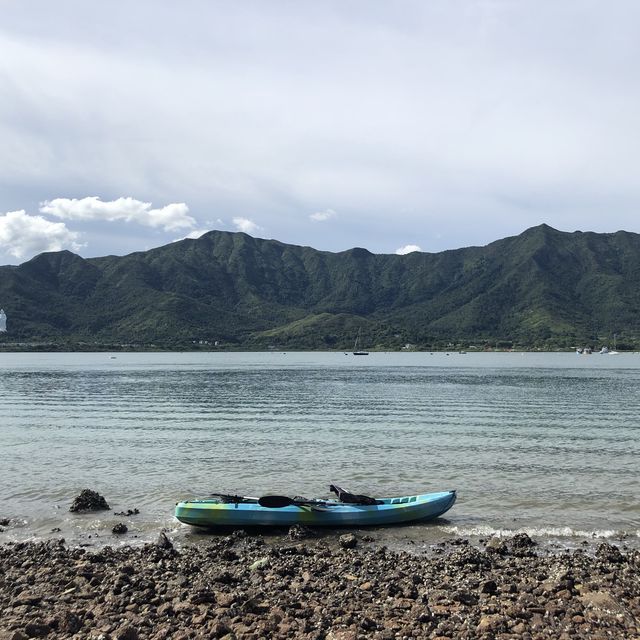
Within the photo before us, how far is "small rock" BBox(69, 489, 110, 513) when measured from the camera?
71.5 ft

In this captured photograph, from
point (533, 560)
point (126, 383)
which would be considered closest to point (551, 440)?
point (533, 560)

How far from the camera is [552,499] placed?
23.0m

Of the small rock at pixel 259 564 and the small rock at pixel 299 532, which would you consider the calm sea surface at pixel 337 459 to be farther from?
the small rock at pixel 259 564

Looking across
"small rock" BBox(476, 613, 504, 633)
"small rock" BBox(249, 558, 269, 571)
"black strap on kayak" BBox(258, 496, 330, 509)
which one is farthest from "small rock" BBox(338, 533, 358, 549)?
"small rock" BBox(476, 613, 504, 633)

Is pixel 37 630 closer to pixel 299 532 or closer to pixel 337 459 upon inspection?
pixel 299 532

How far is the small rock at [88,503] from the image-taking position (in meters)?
21.8

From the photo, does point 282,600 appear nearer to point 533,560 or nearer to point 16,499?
point 533,560

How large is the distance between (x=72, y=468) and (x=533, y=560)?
2329 cm

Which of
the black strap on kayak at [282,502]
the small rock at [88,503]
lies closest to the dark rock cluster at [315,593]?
the black strap on kayak at [282,502]

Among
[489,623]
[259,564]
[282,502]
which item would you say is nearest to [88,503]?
[282,502]

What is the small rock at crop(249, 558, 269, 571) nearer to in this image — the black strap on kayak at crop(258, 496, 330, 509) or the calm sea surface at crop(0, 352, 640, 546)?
the black strap on kayak at crop(258, 496, 330, 509)

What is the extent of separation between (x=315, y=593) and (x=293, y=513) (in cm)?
598

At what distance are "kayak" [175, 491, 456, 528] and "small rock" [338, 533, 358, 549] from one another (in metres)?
1.44

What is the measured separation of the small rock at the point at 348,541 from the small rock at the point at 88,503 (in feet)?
32.3
